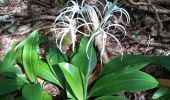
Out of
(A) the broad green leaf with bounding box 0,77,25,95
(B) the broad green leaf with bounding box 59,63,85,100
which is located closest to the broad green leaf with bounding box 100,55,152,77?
(B) the broad green leaf with bounding box 59,63,85,100

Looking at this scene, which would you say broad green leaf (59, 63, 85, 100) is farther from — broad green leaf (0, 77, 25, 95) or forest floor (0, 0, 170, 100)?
forest floor (0, 0, 170, 100)

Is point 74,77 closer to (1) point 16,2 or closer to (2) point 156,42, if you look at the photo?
(2) point 156,42

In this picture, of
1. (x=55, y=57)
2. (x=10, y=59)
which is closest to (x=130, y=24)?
(x=55, y=57)

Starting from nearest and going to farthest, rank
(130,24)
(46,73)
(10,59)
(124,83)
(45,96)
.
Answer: (124,83), (45,96), (46,73), (10,59), (130,24)

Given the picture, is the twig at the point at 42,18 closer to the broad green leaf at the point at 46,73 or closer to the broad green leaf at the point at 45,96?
the broad green leaf at the point at 46,73

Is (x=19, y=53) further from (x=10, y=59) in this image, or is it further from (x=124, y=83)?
(x=124, y=83)

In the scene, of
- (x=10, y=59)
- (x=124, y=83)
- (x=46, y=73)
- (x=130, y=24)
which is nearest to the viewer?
(x=124, y=83)

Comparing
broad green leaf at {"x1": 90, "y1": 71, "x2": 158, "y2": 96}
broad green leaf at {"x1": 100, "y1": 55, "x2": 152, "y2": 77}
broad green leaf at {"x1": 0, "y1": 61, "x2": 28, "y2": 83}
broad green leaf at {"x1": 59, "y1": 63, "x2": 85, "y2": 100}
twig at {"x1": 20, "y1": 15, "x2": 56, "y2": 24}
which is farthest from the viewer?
twig at {"x1": 20, "y1": 15, "x2": 56, "y2": 24}
